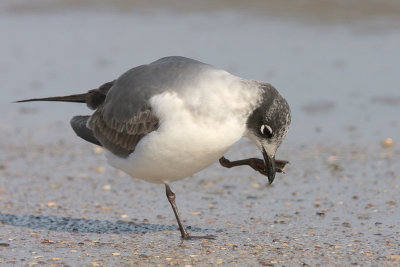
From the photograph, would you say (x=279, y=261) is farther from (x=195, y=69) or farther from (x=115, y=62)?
(x=115, y=62)

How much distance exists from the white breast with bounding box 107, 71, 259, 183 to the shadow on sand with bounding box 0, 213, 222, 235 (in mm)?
812

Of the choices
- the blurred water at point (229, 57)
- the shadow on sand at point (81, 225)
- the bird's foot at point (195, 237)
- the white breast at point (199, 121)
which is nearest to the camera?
the white breast at point (199, 121)

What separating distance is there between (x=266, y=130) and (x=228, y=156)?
2569 mm

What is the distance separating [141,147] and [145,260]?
28.0 inches

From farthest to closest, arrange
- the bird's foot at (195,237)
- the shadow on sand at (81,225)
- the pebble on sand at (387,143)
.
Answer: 1. the pebble on sand at (387,143)
2. the shadow on sand at (81,225)
3. the bird's foot at (195,237)

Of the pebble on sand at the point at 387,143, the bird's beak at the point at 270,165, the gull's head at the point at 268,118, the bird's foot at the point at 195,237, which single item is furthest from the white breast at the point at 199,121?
the pebble on sand at the point at 387,143

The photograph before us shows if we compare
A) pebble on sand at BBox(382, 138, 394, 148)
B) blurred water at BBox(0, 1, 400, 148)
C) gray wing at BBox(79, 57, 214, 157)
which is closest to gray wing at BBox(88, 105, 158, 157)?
gray wing at BBox(79, 57, 214, 157)

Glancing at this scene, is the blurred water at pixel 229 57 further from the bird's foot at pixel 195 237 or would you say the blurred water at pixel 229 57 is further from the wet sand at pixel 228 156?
the bird's foot at pixel 195 237

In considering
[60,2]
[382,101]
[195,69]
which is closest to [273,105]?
[195,69]

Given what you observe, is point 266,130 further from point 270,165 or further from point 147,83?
point 147,83

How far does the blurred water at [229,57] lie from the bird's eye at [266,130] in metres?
2.94

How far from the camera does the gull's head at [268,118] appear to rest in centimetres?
484

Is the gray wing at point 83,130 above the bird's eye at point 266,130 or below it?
below

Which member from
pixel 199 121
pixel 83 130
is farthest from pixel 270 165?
pixel 83 130
